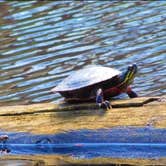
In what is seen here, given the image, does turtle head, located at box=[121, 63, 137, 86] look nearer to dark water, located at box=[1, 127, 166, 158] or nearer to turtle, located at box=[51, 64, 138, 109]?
turtle, located at box=[51, 64, 138, 109]

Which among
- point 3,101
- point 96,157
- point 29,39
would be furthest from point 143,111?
point 29,39

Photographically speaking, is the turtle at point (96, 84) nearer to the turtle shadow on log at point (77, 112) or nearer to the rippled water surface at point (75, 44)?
the turtle shadow on log at point (77, 112)

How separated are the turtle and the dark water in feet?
1.89

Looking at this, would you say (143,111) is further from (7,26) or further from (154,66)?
(7,26)

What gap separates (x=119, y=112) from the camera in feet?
22.7

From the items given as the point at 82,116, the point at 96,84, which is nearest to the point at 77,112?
the point at 82,116

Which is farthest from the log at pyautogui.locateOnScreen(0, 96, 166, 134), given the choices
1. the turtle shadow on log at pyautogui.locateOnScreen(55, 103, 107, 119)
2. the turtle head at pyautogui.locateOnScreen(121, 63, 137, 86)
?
the turtle head at pyautogui.locateOnScreen(121, 63, 137, 86)

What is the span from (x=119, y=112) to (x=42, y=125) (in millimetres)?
997

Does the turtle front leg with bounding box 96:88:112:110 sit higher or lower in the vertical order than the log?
higher

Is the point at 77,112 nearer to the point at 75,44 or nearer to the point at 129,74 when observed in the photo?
the point at 129,74

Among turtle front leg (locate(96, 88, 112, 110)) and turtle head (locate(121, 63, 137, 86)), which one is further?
turtle head (locate(121, 63, 137, 86))

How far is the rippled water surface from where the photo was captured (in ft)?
36.6

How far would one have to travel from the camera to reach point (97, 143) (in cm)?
695

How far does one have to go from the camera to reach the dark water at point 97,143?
658 centimetres
